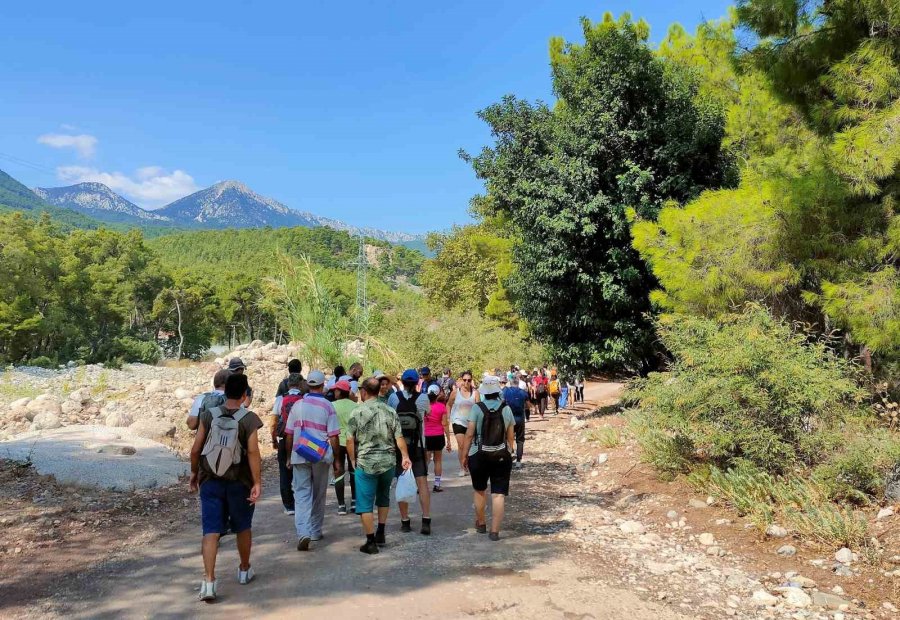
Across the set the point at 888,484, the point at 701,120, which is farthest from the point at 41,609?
the point at 701,120

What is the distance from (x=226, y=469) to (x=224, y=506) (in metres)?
0.33

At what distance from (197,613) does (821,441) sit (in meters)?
6.47

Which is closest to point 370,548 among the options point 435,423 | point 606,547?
point 606,547

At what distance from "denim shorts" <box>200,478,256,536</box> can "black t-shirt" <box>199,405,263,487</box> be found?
41 mm

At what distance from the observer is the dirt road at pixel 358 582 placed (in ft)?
14.2

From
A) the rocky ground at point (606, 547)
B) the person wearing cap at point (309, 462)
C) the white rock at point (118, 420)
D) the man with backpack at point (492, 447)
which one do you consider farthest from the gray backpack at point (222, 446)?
the white rock at point (118, 420)

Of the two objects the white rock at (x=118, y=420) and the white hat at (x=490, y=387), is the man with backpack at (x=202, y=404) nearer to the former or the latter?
the white hat at (x=490, y=387)

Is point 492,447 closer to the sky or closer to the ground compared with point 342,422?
closer to the ground

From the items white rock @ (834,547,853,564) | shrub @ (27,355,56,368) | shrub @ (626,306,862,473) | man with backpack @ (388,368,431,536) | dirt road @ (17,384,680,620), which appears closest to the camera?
dirt road @ (17,384,680,620)

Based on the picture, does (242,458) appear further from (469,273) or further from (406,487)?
(469,273)

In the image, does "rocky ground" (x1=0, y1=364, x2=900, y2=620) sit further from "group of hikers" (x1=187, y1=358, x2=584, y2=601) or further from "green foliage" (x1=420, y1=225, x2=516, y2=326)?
"green foliage" (x1=420, y1=225, x2=516, y2=326)

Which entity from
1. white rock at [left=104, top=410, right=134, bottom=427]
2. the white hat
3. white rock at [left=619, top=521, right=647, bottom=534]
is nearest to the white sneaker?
the white hat

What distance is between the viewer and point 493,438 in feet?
20.1

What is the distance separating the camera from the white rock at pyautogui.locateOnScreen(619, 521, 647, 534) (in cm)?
664
